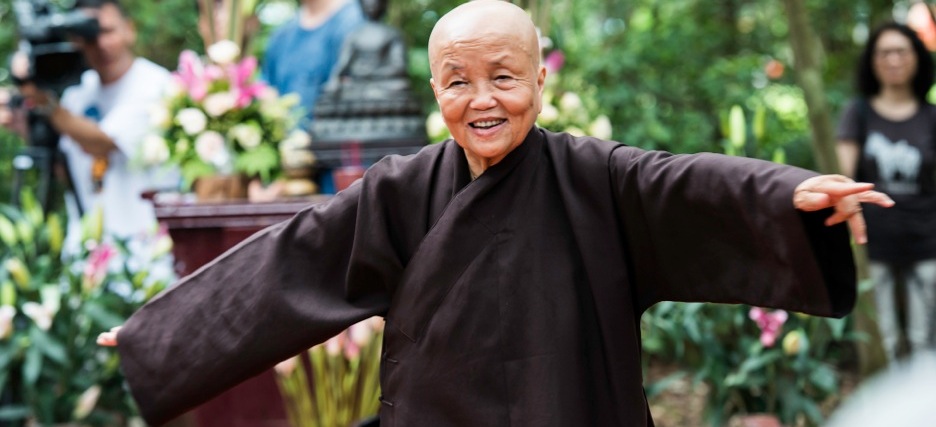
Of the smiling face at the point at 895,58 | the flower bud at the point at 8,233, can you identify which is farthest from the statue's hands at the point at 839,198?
the flower bud at the point at 8,233

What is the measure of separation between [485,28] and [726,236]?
693mm

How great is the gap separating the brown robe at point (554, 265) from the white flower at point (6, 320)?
262 centimetres

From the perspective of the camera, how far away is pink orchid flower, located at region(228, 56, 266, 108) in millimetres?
5016

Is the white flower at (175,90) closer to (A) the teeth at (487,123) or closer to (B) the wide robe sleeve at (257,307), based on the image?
(B) the wide robe sleeve at (257,307)

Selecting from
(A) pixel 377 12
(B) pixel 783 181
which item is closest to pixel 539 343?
(B) pixel 783 181

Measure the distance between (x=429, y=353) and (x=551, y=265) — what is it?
0.34 m

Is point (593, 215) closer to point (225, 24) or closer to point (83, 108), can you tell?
point (225, 24)

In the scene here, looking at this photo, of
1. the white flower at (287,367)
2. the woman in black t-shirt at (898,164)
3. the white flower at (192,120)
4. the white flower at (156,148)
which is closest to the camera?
the white flower at (287,367)

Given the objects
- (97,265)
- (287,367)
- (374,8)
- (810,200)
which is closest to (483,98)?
(810,200)

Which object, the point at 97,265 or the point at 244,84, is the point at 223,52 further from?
the point at 97,265

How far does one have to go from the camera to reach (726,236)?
2799mm

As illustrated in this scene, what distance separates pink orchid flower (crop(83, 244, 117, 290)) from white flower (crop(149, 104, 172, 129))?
606 millimetres

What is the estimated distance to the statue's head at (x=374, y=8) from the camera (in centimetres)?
552

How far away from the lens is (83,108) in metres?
5.96
